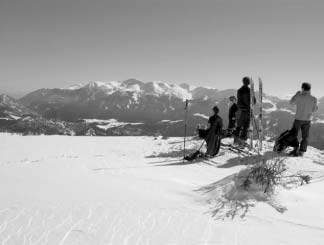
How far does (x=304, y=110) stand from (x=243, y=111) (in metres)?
2.77

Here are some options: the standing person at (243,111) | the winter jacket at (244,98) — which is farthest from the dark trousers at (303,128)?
the winter jacket at (244,98)

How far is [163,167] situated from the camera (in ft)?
36.4

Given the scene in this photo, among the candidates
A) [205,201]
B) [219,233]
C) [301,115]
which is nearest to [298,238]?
[219,233]

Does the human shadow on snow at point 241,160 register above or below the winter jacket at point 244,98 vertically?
below

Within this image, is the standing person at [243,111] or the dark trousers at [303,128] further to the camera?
the standing person at [243,111]

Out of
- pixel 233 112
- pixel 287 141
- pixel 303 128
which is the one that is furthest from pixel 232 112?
pixel 303 128

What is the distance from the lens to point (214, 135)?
1307 cm

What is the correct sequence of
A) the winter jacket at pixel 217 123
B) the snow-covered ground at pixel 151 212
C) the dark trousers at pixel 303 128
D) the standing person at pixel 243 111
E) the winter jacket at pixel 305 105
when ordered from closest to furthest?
1. the snow-covered ground at pixel 151 212
2. the winter jacket at pixel 305 105
3. the dark trousers at pixel 303 128
4. the winter jacket at pixel 217 123
5. the standing person at pixel 243 111

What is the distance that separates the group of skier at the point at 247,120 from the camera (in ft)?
41.5

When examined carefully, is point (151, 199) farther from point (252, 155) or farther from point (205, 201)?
point (252, 155)

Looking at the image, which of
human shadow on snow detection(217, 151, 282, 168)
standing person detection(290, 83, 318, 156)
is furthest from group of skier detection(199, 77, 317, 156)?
human shadow on snow detection(217, 151, 282, 168)

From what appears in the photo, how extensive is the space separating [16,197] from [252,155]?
9.30 metres

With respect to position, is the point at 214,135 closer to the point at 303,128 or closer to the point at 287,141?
the point at 287,141

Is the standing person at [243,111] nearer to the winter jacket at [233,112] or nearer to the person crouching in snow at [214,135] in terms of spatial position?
the winter jacket at [233,112]
